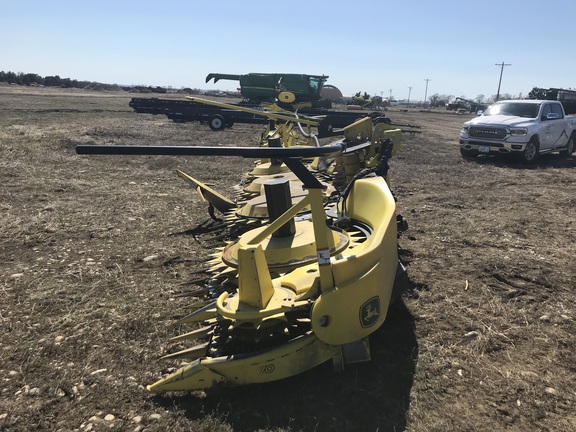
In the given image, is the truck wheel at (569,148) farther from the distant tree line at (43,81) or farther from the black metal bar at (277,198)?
the distant tree line at (43,81)

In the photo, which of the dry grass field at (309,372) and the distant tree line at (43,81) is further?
the distant tree line at (43,81)

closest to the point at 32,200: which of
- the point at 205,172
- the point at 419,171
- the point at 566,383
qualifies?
the point at 205,172

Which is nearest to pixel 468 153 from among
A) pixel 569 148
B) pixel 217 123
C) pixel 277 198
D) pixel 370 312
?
pixel 569 148

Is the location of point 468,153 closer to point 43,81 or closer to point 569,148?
point 569,148

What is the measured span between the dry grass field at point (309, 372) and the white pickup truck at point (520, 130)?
432 centimetres

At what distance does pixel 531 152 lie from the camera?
38.2ft

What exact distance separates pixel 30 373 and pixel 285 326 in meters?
1.75

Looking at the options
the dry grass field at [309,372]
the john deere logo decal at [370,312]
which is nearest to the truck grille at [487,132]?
the dry grass field at [309,372]

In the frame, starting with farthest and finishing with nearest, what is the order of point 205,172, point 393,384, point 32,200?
point 205,172 → point 32,200 → point 393,384

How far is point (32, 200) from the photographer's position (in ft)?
22.7

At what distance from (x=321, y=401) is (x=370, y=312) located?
0.61 meters

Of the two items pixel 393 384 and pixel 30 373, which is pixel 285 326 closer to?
pixel 393 384

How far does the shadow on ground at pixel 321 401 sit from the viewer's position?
242cm

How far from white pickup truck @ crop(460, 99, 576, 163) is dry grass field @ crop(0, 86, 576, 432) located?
170 inches
